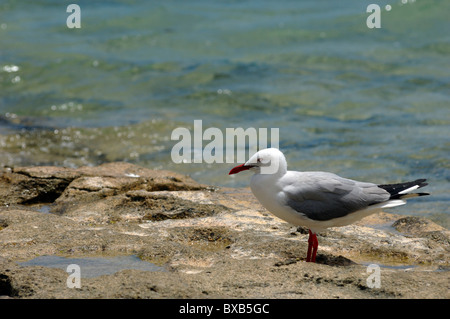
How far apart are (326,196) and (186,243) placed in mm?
1204

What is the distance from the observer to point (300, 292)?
410cm

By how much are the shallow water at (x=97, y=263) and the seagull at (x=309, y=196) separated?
3.66 ft

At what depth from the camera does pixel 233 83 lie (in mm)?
14109

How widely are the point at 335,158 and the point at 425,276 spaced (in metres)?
5.78

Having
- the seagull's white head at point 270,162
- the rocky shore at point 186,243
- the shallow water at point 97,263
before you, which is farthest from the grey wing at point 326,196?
the shallow water at point 97,263

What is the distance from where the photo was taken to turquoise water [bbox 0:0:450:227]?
10.4 meters

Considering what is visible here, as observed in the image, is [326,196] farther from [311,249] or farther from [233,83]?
[233,83]

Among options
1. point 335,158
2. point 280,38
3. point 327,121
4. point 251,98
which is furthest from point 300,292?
point 280,38

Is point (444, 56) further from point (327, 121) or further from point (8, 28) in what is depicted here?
point (8, 28)

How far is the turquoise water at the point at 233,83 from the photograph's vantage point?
10.4 m

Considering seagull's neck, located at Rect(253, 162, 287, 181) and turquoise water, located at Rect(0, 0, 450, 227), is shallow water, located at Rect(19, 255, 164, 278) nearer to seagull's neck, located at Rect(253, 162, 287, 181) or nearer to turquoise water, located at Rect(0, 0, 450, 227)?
seagull's neck, located at Rect(253, 162, 287, 181)

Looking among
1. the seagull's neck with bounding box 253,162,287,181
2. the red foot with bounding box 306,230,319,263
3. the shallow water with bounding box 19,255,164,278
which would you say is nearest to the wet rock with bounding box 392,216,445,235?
the red foot with bounding box 306,230,319,263

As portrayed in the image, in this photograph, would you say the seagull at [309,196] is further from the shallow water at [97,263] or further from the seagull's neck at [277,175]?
the shallow water at [97,263]

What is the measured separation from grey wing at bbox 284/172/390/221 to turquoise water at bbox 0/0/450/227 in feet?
8.29
